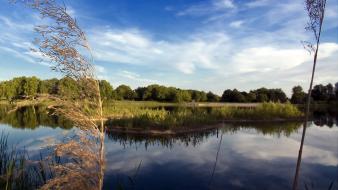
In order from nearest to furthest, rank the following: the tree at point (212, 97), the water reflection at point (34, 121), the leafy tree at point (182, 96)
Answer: the water reflection at point (34, 121) < the leafy tree at point (182, 96) < the tree at point (212, 97)

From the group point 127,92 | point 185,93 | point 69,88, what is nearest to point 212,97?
point 185,93

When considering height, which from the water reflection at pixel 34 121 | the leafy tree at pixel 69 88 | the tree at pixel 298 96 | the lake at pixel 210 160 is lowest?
the lake at pixel 210 160

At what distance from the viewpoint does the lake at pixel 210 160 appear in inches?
392

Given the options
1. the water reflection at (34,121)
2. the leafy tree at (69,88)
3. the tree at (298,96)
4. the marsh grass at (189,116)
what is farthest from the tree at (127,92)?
the leafy tree at (69,88)

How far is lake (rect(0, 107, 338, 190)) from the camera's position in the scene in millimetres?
9969

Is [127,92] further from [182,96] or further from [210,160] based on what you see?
[210,160]

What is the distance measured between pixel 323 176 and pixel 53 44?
1088 cm

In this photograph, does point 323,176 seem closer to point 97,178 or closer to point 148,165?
point 148,165

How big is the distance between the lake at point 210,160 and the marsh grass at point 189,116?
99.8 inches

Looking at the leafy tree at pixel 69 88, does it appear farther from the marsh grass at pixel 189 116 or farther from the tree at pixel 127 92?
the tree at pixel 127 92

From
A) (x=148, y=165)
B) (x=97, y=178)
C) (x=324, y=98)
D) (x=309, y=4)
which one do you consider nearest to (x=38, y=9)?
(x=97, y=178)

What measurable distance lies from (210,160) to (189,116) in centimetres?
1176

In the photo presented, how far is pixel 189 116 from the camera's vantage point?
2470 centimetres

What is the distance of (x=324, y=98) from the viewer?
255ft
